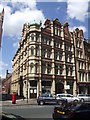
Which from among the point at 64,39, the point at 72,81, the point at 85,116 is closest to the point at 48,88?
the point at 72,81

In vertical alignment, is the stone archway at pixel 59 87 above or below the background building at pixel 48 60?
below

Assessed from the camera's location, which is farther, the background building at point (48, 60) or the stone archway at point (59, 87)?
the stone archway at point (59, 87)

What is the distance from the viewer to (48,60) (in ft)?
206

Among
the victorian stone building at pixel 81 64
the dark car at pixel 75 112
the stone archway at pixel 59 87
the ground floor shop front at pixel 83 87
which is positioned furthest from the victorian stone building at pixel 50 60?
the dark car at pixel 75 112

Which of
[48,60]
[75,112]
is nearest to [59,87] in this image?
[48,60]

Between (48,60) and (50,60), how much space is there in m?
0.70

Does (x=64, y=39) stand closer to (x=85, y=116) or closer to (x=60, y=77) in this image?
(x=60, y=77)

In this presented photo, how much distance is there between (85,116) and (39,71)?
43193 millimetres

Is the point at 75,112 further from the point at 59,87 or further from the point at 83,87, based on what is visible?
the point at 83,87

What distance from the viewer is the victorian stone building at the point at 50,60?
59.8 metres

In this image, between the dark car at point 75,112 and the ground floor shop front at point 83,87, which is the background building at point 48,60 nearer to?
the ground floor shop front at point 83,87

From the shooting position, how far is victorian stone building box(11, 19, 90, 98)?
5975 cm

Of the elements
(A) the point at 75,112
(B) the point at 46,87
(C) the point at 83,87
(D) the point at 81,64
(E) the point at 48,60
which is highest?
(D) the point at 81,64

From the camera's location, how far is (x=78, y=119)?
54.2 ft
